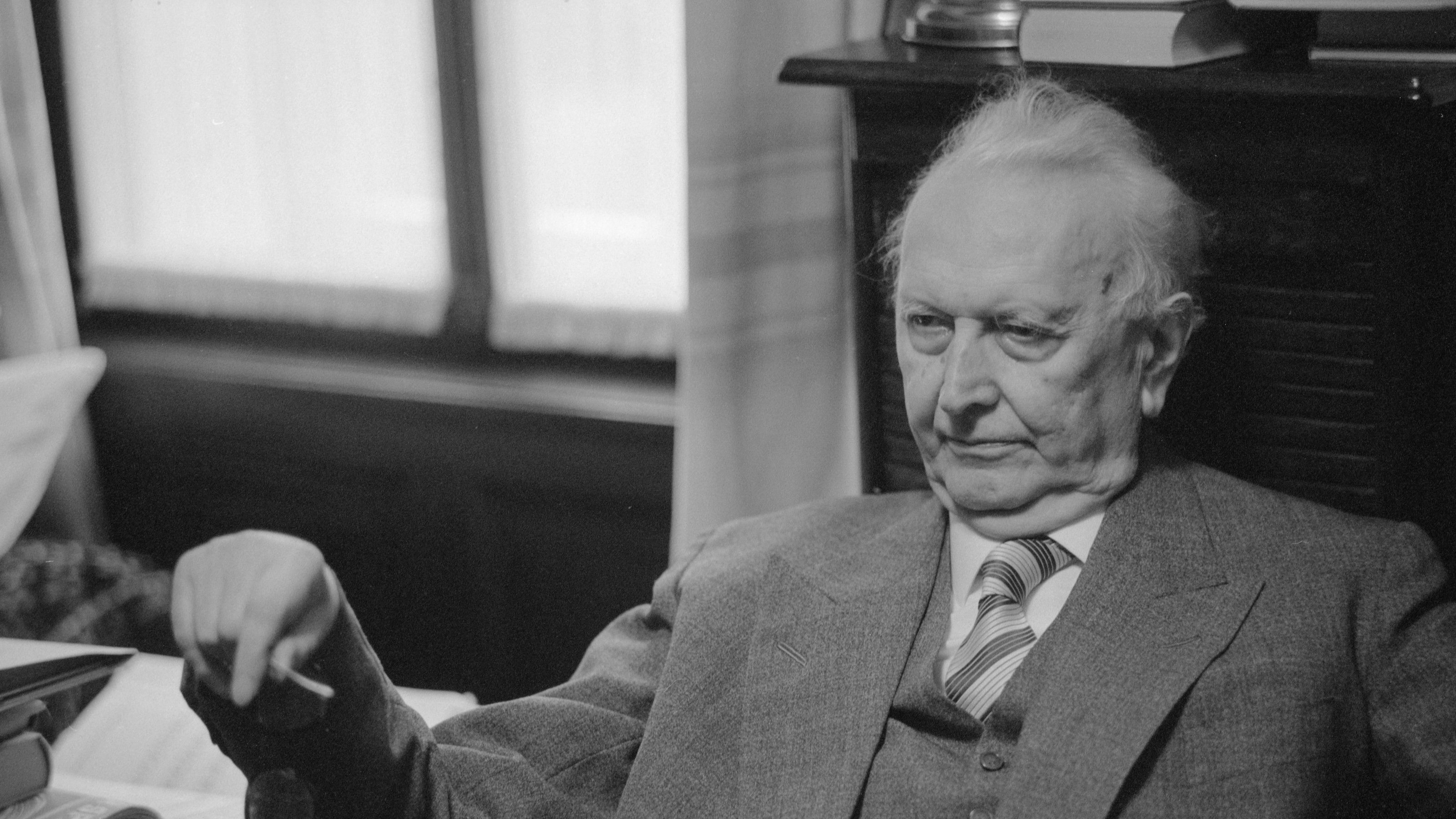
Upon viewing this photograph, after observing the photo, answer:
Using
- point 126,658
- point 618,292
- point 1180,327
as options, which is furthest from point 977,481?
point 618,292

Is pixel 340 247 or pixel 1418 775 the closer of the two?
pixel 1418 775

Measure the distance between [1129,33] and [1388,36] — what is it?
247 mm

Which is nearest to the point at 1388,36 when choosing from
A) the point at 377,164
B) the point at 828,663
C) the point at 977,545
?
the point at 977,545

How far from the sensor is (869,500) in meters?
1.64

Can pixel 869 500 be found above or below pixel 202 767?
above

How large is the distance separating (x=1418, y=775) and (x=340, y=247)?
210 centimetres

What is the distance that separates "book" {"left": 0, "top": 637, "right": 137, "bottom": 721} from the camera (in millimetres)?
1213

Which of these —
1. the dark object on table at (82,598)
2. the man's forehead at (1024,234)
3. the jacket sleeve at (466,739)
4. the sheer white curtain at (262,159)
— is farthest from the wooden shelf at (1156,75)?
the dark object on table at (82,598)

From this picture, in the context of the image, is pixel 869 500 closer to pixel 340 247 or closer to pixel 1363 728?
pixel 1363 728

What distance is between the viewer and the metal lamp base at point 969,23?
5.50 feet

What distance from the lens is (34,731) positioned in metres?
1.29

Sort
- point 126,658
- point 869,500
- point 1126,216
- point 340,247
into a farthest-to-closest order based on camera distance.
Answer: point 340,247
point 869,500
point 1126,216
point 126,658

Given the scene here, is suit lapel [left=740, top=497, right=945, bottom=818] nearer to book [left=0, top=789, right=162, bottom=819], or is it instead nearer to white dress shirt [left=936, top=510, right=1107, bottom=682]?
white dress shirt [left=936, top=510, right=1107, bottom=682]

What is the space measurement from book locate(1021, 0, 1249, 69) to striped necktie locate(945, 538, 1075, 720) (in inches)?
19.5
